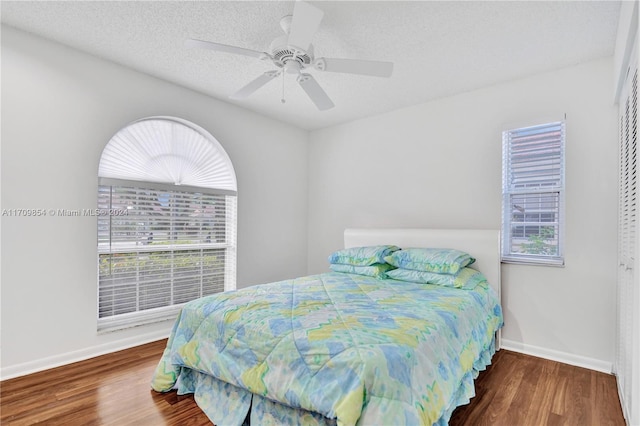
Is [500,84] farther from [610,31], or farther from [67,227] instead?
[67,227]

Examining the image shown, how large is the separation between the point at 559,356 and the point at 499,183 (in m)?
1.61

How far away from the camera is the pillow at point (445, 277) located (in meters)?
2.75

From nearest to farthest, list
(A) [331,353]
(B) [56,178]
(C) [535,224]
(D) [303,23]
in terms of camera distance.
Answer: (A) [331,353], (D) [303,23], (B) [56,178], (C) [535,224]

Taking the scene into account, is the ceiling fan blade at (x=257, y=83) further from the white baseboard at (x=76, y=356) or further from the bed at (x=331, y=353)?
the white baseboard at (x=76, y=356)

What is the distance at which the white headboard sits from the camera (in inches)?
122

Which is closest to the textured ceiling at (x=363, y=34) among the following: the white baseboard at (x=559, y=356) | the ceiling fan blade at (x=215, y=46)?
the ceiling fan blade at (x=215, y=46)

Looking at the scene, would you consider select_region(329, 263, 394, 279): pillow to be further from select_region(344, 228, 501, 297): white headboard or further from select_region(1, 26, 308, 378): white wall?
select_region(1, 26, 308, 378): white wall

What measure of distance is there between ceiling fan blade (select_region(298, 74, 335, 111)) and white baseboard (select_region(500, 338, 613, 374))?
2771mm

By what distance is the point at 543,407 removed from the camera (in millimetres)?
2119

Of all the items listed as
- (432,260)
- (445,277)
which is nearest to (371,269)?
(432,260)

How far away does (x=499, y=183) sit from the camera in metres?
3.22

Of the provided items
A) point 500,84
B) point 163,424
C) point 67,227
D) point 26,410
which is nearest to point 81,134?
point 67,227

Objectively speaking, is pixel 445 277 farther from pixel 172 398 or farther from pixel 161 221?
pixel 161 221

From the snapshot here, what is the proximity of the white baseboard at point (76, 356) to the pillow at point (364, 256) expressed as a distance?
1.97 meters
